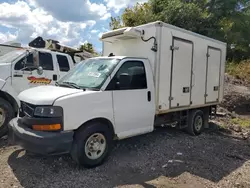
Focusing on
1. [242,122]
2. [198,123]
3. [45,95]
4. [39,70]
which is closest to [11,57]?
[39,70]

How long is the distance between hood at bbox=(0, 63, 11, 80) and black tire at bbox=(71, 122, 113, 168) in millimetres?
3486

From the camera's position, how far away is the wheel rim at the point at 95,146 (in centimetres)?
508

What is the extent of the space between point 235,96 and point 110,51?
972cm

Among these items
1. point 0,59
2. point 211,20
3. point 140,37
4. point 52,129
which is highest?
point 211,20

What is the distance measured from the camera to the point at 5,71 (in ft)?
23.9

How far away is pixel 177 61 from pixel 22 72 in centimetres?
426

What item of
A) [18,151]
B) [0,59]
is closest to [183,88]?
[18,151]

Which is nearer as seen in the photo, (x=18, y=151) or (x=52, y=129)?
(x=52, y=129)

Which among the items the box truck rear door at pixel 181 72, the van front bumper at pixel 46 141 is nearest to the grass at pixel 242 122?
the box truck rear door at pixel 181 72

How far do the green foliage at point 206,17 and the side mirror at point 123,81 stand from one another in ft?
41.5

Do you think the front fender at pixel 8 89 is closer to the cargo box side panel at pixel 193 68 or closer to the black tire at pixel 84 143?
the black tire at pixel 84 143


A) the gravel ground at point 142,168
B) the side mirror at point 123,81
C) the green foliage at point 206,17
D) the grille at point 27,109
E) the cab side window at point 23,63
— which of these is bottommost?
the gravel ground at point 142,168

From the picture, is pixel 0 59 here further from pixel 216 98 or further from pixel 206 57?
pixel 216 98

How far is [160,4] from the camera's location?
18.5m
